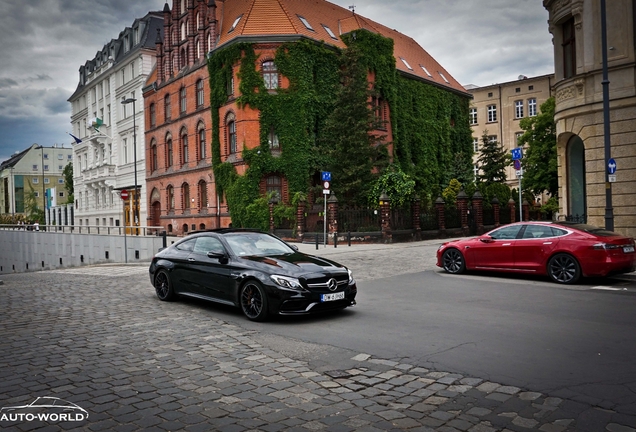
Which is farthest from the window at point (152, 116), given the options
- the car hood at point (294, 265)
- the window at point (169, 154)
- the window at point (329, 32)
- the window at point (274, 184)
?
the car hood at point (294, 265)

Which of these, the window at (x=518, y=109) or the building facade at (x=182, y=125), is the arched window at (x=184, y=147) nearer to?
the building facade at (x=182, y=125)

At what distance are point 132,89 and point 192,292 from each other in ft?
153

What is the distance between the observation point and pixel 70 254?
36.8 m

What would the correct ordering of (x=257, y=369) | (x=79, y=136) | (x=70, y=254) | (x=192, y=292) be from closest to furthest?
(x=257, y=369), (x=192, y=292), (x=70, y=254), (x=79, y=136)

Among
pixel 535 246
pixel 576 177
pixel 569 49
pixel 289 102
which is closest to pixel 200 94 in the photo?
pixel 289 102

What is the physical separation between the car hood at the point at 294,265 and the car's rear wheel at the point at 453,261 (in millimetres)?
6276

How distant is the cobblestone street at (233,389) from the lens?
4.22 meters

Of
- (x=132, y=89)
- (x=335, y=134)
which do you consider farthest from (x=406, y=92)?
(x=132, y=89)

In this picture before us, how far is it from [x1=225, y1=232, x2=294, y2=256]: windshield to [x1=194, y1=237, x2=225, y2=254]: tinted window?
18 cm

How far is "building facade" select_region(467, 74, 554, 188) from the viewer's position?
64.5 meters

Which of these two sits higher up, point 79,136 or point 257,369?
point 79,136

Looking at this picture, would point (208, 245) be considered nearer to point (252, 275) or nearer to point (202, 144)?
point (252, 275)

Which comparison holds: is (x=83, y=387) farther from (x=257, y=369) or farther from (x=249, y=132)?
(x=249, y=132)

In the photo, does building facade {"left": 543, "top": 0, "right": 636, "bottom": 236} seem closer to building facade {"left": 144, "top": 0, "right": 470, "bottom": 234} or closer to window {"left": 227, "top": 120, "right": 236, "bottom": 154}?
building facade {"left": 144, "top": 0, "right": 470, "bottom": 234}
